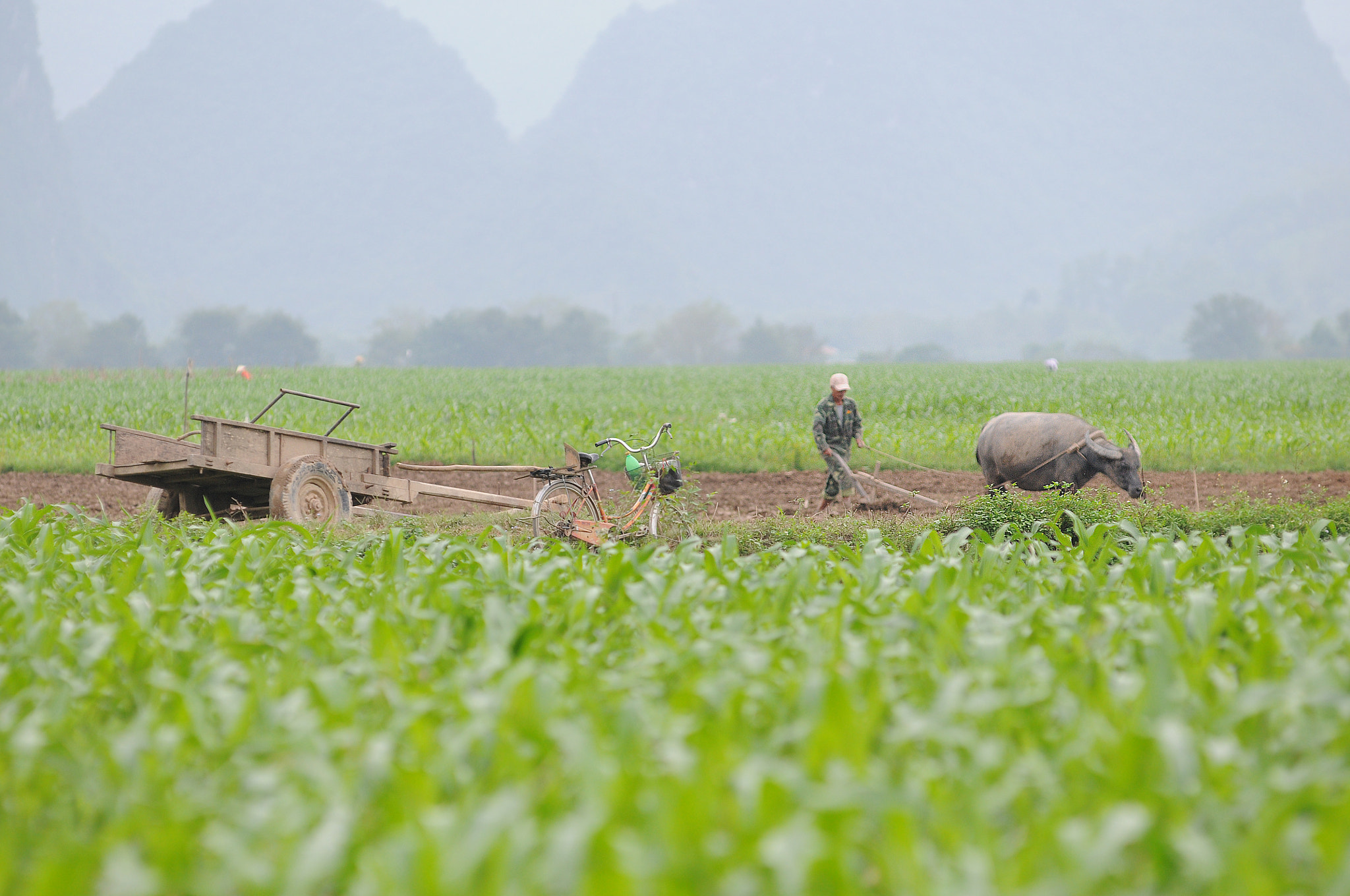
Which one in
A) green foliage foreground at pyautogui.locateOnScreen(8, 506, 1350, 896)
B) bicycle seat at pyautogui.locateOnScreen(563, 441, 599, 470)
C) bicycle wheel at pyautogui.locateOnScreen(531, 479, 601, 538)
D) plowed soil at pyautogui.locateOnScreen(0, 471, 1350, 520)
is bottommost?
plowed soil at pyautogui.locateOnScreen(0, 471, 1350, 520)

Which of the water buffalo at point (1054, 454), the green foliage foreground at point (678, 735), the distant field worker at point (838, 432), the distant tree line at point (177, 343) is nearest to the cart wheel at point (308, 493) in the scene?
the green foliage foreground at point (678, 735)

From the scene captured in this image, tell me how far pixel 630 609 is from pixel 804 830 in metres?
2.41

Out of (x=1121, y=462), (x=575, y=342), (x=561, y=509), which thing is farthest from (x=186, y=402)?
(x=575, y=342)

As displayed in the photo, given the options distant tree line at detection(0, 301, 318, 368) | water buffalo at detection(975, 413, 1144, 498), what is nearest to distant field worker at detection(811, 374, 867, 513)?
water buffalo at detection(975, 413, 1144, 498)

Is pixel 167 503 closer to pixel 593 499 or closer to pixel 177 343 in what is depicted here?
pixel 593 499

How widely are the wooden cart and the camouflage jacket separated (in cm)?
383

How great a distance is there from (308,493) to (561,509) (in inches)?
90.0

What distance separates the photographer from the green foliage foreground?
7.50ft

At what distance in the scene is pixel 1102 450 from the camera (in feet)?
35.5

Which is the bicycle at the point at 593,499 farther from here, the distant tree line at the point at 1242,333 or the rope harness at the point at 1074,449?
the distant tree line at the point at 1242,333

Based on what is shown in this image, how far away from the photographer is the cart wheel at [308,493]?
8.66 meters

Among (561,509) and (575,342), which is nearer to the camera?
(561,509)

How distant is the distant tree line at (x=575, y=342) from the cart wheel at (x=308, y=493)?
3260 inches

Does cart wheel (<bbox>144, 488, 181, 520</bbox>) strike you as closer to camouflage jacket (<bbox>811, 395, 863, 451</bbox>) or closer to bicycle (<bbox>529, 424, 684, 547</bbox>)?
bicycle (<bbox>529, 424, 684, 547</bbox>)
